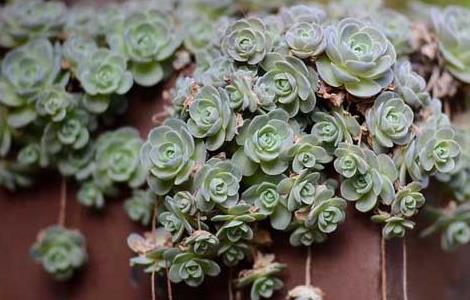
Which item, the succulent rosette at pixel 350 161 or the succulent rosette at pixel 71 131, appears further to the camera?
the succulent rosette at pixel 71 131

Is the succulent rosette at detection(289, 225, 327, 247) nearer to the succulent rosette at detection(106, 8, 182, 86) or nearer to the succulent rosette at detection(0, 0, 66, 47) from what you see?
the succulent rosette at detection(106, 8, 182, 86)

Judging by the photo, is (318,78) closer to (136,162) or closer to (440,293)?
(136,162)

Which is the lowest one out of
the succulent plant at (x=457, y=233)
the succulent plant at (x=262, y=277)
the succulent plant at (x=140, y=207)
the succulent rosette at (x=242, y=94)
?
the succulent plant at (x=262, y=277)

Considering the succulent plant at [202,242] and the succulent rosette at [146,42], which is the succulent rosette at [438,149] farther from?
the succulent rosette at [146,42]

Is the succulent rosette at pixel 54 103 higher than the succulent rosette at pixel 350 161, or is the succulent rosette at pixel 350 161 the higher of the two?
the succulent rosette at pixel 54 103

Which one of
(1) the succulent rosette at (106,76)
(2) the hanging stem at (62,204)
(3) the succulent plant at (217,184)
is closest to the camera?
(3) the succulent plant at (217,184)

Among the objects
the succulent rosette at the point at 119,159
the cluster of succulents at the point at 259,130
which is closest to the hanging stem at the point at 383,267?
the cluster of succulents at the point at 259,130

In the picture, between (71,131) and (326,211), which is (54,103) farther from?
(326,211)

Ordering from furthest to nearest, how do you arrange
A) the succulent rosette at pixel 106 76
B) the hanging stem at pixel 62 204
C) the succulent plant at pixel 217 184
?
the hanging stem at pixel 62 204 → the succulent rosette at pixel 106 76 → the succulent plant at pixel 217 184
